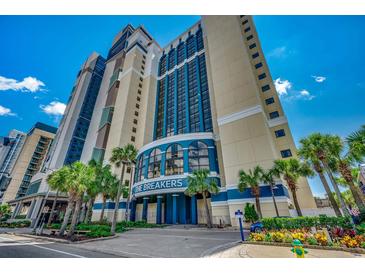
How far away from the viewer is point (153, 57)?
2707 inches

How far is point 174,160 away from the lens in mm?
34062

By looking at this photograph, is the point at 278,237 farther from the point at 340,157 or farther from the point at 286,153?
the point at 286,153

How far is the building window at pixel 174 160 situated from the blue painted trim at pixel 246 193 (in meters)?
8.32

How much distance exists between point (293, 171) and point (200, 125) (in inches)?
942

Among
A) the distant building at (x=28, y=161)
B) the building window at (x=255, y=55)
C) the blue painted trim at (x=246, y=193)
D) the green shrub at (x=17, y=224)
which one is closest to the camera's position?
the blue painted trim at (x=246, y=193)

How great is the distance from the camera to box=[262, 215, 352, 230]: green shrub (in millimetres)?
12048

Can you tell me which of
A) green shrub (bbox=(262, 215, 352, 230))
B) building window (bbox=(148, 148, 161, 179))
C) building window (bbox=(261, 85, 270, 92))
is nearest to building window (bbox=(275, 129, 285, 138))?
building window (bbox=(261, 85, 270, 92))

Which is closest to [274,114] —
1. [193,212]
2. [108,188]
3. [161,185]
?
[193,212]

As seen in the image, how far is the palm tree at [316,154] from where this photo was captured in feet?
55.3

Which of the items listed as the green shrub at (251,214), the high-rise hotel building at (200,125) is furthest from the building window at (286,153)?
the green shrub at (251,214)

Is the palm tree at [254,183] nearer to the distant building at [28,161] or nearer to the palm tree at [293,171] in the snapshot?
the palm tree at [293,171]

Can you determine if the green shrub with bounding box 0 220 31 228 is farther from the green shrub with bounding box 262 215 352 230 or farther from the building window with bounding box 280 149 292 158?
the building window with bounding box 280 149 292 158

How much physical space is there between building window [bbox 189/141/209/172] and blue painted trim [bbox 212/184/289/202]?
585 centimetres
